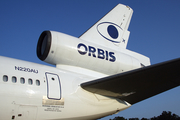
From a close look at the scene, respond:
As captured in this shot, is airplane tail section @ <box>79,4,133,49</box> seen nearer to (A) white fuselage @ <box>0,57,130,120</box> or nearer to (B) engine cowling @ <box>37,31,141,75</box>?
(B) engine cowling @ <box>37,31,141,75</box>

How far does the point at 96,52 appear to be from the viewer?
7395 mm

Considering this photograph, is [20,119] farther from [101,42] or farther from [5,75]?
[101,42]

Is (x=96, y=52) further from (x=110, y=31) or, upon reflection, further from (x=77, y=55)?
(x=110, y=31)

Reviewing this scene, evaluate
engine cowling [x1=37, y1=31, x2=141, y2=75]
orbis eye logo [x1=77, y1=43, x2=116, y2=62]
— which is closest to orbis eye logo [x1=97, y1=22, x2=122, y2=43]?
engine cowling [x1=37, y1=31, x2=141, y2=75]

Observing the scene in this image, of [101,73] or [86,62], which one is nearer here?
[86,62]

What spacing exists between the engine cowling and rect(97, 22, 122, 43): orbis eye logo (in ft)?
3.97

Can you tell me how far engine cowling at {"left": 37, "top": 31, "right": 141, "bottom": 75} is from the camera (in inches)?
266

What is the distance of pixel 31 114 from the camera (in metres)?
5.34

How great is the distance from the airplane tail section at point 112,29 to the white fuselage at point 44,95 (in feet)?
7.17

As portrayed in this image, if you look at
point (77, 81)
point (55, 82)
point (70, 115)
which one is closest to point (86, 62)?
point (77, 81)

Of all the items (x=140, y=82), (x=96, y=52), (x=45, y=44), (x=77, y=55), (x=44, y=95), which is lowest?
(x=44, y=95)

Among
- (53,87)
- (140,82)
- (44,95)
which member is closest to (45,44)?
(53,87)

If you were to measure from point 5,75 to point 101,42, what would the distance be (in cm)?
453

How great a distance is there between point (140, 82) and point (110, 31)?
151 inches
